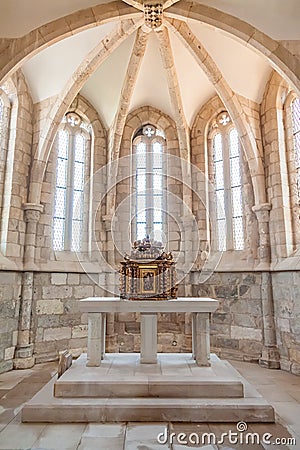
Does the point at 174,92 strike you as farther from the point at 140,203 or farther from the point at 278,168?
the point at 278,168

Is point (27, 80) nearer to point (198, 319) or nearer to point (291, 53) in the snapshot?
point (291, 53)

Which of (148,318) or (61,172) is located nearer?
(148,318)

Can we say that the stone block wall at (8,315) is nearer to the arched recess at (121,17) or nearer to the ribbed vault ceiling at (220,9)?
the arched recess at (121,17)

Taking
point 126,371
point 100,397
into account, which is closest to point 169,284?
point 126,371

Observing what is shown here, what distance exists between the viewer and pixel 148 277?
5.14m

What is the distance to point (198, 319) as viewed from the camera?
196 inches

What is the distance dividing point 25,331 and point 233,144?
21.2ft

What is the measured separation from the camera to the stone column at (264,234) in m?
7.05

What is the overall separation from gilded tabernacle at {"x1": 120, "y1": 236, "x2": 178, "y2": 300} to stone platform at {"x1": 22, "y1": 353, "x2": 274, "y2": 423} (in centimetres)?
105

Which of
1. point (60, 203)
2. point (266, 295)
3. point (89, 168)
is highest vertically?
point (89, 168)

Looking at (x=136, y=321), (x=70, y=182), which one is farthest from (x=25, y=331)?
(x=70, y=182)

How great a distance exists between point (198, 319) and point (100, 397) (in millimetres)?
1760

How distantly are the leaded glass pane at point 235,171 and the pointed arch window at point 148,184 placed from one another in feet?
5.76

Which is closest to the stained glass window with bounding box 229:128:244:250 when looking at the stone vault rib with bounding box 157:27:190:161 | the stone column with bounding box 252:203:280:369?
the stone column with bounding box 252:203:280:369
